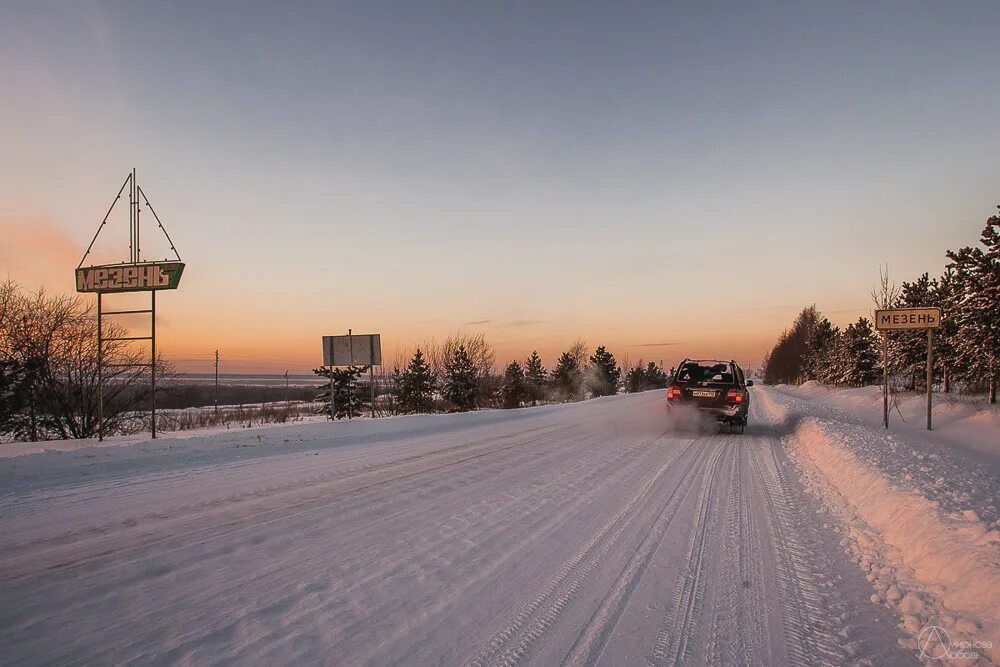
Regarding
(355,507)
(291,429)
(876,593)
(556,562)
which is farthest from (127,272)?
(876,593)

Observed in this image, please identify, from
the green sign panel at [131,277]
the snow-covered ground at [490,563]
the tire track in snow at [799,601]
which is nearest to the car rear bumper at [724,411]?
the snow-covered ground at [490,563]

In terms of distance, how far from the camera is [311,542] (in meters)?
4.82

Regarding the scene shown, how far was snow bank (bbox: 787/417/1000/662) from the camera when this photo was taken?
3362mm

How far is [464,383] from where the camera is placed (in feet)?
149

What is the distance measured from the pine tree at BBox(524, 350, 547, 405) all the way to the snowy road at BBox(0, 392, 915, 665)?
5683 cm

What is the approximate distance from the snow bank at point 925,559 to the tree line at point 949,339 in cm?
1864

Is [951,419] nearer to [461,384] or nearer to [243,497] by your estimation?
[243,497]

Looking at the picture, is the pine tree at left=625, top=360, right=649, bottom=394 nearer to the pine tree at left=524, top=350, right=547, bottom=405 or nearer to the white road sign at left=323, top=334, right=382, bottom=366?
the pine tree at left=524, top=350, right=547, bottom=405

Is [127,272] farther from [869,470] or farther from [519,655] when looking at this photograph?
[869,470]

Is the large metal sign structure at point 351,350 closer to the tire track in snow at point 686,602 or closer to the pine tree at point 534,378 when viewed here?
the tire track in snow at point 686,602

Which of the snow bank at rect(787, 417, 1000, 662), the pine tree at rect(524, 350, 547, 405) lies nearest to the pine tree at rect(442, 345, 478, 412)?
the pine tree at rect(524, 350, 547, 405)

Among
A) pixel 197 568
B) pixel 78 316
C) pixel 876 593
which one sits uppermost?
pixel 78 316

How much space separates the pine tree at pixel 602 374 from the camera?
85.3 m

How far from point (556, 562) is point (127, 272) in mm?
12813
